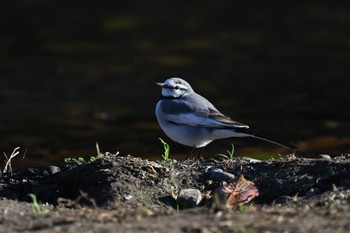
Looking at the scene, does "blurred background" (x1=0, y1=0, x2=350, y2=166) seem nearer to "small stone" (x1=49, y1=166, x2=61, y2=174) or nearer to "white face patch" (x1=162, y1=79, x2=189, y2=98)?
"white face patch" (x1=162, y1=79, x2=189, y2=98)

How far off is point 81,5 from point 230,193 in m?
16.4

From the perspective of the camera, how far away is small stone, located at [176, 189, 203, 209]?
678 cm

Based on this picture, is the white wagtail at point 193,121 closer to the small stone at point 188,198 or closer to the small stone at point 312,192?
the small stone at point 188,198

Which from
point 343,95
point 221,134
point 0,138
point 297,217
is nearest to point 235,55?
point 343,95

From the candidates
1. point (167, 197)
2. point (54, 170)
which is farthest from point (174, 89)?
point (167, 197)

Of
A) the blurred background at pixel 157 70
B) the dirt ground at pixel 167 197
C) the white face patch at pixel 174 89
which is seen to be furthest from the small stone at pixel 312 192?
the blurred background at pixel 157 70

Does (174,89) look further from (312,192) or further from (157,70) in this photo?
(157,70)

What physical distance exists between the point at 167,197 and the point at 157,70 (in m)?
10.9

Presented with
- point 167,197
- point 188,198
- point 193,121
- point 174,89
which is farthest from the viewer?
point 174,89

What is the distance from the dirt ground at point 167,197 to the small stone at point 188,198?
0.05 metres

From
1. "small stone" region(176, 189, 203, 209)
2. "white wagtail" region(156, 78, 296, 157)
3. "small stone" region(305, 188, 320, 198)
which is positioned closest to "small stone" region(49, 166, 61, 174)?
"small stone" region(176, 189, 203, 209)

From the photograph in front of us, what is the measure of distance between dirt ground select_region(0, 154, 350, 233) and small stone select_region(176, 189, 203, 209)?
0.15 feet

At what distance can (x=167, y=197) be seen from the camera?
22.9ft

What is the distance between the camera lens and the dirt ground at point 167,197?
5.48 m
